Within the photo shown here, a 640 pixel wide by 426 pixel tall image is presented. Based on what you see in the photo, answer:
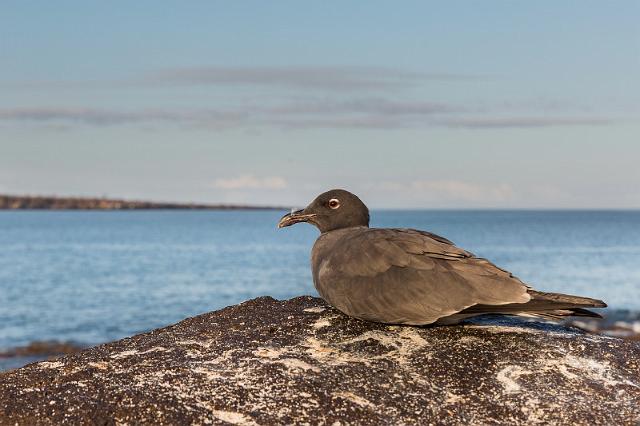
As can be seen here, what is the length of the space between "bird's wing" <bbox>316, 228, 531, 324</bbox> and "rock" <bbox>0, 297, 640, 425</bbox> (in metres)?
0.36

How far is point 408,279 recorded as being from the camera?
8.55 metres

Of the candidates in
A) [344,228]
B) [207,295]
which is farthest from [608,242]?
[344,228]

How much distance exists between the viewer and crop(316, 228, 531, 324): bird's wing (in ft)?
27.4

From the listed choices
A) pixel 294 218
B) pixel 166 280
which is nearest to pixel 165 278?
pixel 166 280

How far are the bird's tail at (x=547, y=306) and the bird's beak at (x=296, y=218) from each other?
2555 millimetres

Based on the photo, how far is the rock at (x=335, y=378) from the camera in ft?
23.2

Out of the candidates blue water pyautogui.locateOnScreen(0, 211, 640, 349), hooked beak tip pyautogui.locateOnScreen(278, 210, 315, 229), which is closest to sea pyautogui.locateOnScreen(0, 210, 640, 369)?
blue water pyautogui.locateOnScreen(0, 211, 640, 349)

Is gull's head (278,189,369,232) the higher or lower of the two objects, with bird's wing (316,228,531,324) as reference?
higher

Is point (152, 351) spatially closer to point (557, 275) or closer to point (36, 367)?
point (36, 367)

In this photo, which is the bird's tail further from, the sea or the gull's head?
the sea

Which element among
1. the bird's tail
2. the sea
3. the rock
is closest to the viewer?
the rock

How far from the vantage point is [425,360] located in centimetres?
807

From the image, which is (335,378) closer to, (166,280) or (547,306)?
(547,306)

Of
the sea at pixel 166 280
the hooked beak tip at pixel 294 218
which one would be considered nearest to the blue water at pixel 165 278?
the sea at pixel 166 280
